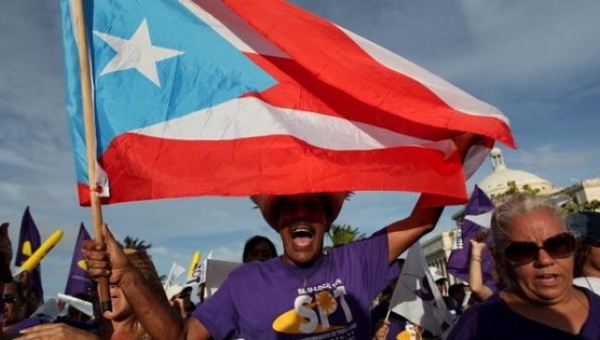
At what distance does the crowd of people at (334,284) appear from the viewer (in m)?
2.37

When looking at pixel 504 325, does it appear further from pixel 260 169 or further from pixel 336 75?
pixel 336 75

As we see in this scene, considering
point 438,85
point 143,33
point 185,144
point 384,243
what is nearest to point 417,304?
point 384,243

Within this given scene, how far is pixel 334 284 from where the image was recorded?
288 centimetres

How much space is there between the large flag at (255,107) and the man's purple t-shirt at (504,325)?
0.77m

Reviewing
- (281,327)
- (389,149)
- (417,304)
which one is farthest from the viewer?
(417,304)

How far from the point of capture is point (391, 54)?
11.0 feet

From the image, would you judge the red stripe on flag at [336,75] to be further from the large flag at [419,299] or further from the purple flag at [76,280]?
the purple flag at [76,280]

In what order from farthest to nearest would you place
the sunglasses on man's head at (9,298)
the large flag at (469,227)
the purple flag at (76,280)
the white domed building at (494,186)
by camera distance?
the white domed building at (494,186) → the purple flag at (76,280) → the large flag at (469,227) → the sunglasses on man's head at (9,298)

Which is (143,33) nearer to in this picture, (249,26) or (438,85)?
(249,26)

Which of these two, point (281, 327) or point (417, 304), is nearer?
point (281, 327)

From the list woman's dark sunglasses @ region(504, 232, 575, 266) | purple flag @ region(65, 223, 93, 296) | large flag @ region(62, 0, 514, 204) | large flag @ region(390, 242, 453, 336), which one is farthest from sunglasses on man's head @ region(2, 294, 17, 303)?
purple flag @ region(65, 223, 93, 296)

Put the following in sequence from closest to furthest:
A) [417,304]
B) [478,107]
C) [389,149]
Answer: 1. [478,107]
2. [389,149]
3. [417,304]

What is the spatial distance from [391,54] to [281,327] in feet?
5.37

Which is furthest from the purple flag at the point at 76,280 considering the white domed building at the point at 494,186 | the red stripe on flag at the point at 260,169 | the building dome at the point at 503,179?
the building dome at the point at 503,179
